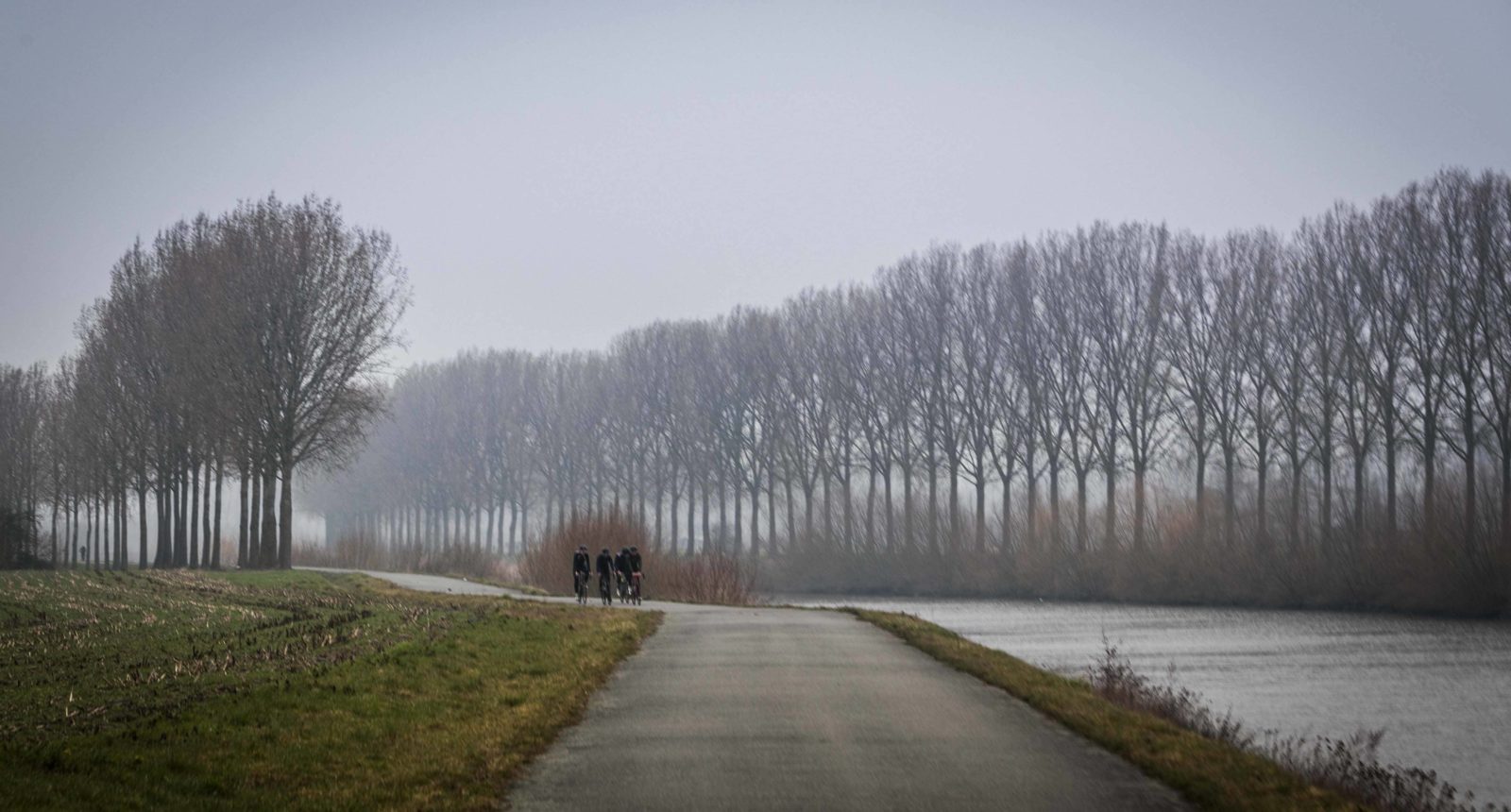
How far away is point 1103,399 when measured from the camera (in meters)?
58.8

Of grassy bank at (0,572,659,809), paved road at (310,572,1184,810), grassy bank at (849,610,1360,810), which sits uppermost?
grassy bank at (0,572,659,809)

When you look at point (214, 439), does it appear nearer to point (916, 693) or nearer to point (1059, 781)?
point (916, 693)

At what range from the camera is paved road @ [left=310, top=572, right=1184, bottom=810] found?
943 centimetres

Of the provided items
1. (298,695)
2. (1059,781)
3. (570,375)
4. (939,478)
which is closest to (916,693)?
(1059,781)

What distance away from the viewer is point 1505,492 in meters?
44.5

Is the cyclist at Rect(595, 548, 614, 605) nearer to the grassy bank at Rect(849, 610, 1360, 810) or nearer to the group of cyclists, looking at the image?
the group of cyclists

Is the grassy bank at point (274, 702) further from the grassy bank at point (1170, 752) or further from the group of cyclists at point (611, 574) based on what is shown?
the group of cyclists at point (611, 574)

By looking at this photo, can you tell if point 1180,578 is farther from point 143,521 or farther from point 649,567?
point 143,521

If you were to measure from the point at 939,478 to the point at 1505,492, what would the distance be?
26.9m

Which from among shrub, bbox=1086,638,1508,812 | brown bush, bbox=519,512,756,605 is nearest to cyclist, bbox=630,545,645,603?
brown bush, bbox=519,512,756,605

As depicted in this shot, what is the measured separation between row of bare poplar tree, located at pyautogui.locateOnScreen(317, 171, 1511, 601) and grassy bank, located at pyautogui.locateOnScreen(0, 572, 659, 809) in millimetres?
35011

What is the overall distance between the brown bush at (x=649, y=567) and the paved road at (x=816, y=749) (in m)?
25.4

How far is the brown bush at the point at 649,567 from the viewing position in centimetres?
4403

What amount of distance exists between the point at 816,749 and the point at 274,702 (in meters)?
4.71
